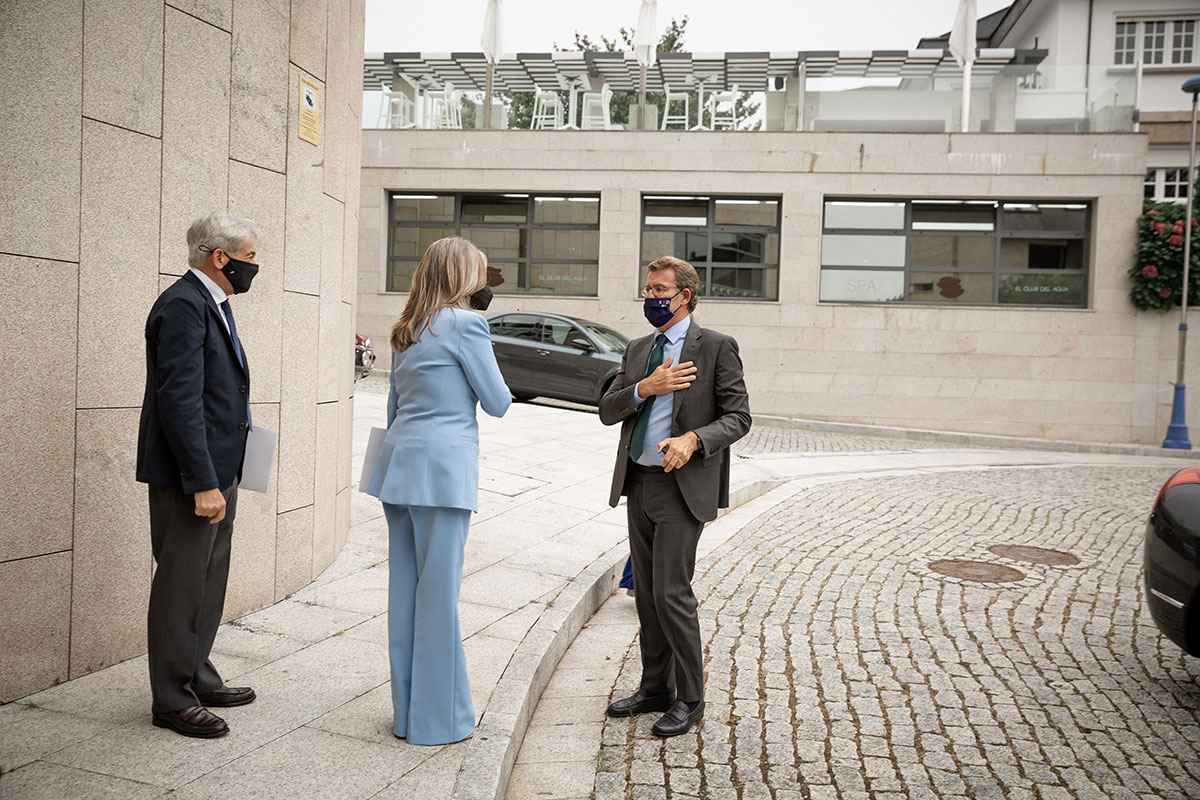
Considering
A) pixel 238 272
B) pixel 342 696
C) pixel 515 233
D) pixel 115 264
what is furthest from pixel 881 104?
pixel 342 696

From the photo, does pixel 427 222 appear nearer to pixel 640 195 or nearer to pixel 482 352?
pixel 640 195

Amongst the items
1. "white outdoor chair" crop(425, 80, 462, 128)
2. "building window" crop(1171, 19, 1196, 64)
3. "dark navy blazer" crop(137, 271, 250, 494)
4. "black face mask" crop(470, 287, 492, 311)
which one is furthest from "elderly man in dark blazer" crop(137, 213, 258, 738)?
"building window" crop(1171, 19, 1196, 64)

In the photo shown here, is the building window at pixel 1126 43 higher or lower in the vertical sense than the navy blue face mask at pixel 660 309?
higher

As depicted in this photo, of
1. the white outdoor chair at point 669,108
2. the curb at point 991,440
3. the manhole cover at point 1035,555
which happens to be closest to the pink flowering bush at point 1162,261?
the curb at point 991,440

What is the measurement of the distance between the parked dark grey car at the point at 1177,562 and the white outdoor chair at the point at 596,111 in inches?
709

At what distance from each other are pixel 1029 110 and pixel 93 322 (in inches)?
797

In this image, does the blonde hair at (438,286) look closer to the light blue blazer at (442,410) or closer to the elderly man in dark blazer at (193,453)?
the light blue blazer at (442,410)

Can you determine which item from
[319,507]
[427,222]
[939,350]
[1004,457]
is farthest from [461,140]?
[319,507]

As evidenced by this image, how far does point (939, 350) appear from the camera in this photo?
20.8 metres

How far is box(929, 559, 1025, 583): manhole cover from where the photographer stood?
7133 millimetres

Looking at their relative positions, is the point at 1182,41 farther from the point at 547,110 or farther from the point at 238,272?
the point at 238,272

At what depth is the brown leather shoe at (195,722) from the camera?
3617 millimetres

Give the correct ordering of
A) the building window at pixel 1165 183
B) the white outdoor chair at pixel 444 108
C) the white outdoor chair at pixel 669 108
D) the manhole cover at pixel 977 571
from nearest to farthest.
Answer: the manhole cover at pixel 977 571 → the white outdoor chair at pixel 669 108 → the white outdoor chair at pixel 444 108 → the building window at pixel 1165 183

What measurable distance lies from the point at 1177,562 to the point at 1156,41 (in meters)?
29.8
